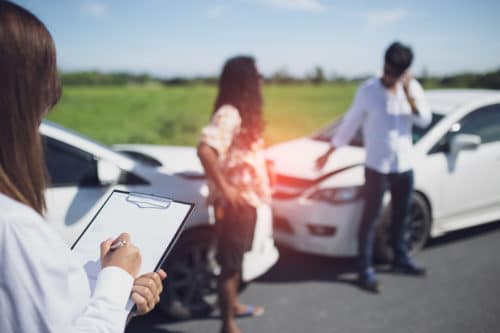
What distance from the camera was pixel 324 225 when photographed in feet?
14.1

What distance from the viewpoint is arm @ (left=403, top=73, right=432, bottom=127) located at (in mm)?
4199

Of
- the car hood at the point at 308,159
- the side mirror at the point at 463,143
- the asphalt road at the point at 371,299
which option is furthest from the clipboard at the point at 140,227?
the side mirror at the point at 463,143

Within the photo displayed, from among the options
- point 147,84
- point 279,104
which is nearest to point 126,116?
point 279,104

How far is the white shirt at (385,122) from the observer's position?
4.09 meters

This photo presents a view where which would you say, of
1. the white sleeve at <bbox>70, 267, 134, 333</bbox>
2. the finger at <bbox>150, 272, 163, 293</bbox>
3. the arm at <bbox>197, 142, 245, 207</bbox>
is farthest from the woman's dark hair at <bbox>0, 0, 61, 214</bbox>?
the arm at <bbox>197, 142, 245, 207</bbox>

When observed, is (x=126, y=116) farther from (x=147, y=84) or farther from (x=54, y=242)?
(x=147, y=84)

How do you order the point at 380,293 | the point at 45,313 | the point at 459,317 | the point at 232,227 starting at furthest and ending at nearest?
the point at 380,293 → the point at 459,317 → the point at 232,227 → the point at 45,313

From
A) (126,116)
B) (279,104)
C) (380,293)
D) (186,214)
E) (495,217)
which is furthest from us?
(279,104)

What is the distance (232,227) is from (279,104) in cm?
3210

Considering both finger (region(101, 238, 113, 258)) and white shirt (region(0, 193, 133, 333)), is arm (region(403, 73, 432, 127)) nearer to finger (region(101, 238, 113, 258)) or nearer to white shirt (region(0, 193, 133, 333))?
finger (region(101, 238, 113, 258))

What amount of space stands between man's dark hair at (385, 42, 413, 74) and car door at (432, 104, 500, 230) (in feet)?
3.99

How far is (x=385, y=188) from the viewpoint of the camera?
416 cm

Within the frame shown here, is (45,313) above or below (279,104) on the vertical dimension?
above

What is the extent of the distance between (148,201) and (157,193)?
2.10m
